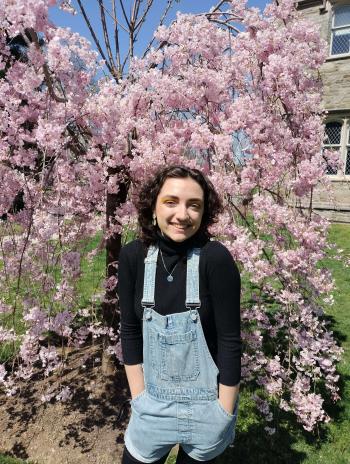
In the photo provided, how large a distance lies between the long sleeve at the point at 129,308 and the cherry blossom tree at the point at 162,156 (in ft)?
2.77

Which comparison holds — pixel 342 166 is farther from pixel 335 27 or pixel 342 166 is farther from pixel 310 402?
pixel 335 27

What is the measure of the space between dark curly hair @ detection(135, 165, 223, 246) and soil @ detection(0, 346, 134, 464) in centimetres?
167

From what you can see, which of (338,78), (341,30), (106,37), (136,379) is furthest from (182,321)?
(341,30)

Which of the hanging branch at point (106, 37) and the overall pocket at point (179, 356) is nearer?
the overall pocket at point (179, 356)

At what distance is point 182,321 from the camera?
1.52 meters

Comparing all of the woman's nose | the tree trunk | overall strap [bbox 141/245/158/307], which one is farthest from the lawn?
the woman's nose

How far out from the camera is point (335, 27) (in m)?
11.2

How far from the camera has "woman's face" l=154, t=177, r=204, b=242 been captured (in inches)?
60.8

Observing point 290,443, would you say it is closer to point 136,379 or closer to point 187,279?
point 136,379

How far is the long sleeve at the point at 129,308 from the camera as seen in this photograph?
1.62m

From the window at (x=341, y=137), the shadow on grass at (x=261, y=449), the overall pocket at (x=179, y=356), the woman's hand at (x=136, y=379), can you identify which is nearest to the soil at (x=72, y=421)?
the shadow on grass at (x=261, y=449)

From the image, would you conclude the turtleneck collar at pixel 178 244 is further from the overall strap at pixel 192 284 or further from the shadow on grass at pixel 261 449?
the shadow on grass at pixel 261 449

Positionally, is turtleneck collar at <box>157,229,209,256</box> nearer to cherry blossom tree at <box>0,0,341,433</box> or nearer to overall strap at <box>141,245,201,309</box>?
overall strap at <box>141,245,201,309</box>

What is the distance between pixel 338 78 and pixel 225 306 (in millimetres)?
11985
